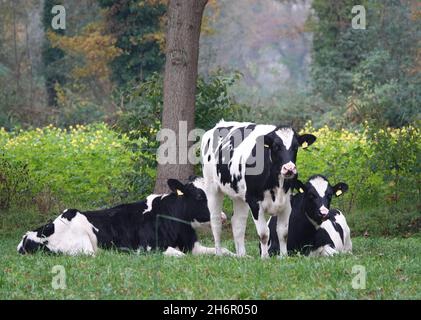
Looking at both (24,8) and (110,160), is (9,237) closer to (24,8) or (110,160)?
(110,160)

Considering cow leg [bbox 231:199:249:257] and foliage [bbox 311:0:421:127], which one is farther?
foliage [bbox 311:0:421:127]

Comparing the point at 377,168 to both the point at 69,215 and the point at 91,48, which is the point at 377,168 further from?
the point at 91,48

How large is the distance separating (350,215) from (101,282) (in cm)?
904

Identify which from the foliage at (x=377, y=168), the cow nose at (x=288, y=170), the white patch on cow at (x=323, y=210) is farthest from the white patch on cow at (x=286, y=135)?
the foliage at (x=377, y=168)

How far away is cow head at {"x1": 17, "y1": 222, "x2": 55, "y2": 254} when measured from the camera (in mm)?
13142

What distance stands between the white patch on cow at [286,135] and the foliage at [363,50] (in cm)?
1873

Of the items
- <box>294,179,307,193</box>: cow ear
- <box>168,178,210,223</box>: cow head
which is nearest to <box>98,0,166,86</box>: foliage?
<box>168,178,210,223</box>: cow head

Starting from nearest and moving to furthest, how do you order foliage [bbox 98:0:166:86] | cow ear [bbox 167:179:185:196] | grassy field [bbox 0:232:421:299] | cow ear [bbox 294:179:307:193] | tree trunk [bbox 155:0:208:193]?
grassy field [bbox 0:232:421:299] < cow ear [bbox 294:179:307:193] < cow ear [bbox 167:179:185:196] < tree trunk [bbox 155:0:208:193] < foliage [bbox 98:0:166:86]

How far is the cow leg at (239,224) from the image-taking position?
1298 cm

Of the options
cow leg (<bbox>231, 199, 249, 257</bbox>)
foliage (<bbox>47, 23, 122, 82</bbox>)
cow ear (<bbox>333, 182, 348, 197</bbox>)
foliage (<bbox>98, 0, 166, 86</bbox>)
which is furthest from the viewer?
foliage (<bbox>47, 23, 122, 82</bbox>)

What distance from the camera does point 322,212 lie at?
1233 centimetres

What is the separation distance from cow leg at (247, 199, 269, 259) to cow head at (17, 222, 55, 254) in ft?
9.17

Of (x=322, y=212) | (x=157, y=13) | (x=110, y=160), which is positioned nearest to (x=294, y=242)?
(x=322, y=212)

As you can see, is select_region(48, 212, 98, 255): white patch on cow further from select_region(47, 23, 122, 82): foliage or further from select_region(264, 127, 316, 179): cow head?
select_region(47, 23, 122, 82): foliage
